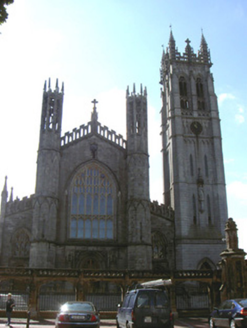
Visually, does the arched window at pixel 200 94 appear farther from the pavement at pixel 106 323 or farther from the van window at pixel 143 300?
the van window at pixel 143 300

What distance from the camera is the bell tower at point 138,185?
32438 mm

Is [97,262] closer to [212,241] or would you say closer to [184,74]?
[212,241]

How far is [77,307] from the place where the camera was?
14.2 m

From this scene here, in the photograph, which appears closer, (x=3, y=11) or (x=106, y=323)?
→ (x=3, y=11)

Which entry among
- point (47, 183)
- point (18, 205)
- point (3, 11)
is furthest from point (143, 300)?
point (18, 205)

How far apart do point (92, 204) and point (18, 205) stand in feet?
21.7

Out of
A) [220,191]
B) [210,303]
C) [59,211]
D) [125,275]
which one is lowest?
[210,303]

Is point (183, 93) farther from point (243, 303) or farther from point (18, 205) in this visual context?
point (243, 303)

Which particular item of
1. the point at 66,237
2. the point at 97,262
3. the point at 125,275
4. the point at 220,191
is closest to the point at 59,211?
the point at 66,237

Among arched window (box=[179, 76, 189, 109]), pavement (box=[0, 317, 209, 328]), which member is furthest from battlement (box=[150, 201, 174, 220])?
pavement (box=[0, 317, 209, 328])

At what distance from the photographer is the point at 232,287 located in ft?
71.4

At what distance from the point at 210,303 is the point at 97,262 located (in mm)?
13053

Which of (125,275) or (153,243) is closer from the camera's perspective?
(125,275)

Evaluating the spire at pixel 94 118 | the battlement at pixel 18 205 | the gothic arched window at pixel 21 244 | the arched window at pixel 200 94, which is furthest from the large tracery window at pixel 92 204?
the arched window at pixel 200 94
